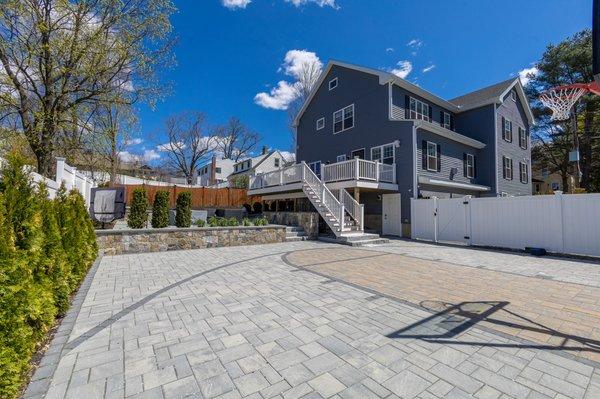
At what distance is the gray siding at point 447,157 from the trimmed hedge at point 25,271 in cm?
1354

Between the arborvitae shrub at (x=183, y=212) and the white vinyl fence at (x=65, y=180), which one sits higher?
the white vinyl fence at (x=65, y=180)

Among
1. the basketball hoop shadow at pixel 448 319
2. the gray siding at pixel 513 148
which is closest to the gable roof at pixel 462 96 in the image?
the gray siding at pixel 513 148

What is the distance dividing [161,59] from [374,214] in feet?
38.9

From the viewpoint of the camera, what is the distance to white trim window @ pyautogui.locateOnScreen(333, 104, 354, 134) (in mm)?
17344

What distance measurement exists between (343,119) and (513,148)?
11.8 m

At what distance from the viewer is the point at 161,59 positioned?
1012cm

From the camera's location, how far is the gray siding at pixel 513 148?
1762 centimetres

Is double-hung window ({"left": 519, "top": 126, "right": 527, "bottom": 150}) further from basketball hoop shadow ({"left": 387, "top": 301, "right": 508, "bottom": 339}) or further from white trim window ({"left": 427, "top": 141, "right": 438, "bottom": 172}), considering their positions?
basketball hoop shadow ({"left": 387, "top": 301, "right": 508, "bottom": 339})

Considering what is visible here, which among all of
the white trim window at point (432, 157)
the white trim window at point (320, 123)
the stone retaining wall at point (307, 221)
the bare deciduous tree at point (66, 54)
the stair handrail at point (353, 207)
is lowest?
the stone retaining wall at point (307, 221)

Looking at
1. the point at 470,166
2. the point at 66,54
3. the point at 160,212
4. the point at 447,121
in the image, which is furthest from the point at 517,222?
the point at 66,54

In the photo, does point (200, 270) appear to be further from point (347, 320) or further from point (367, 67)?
point (367, 67)

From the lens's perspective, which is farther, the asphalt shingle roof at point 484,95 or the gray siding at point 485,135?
the asphalt shingle roof at point 484,95

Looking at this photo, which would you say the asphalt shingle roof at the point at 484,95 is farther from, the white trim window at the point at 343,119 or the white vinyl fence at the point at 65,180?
the white vinyl fence at the point at 65,180

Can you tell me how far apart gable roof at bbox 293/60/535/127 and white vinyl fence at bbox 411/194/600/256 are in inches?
270
